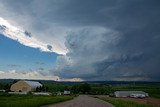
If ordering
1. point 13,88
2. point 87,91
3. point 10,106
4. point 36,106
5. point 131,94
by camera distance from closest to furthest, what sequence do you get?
point 10,106
point 36,106
point 131,94
point 13,88
point 87,91

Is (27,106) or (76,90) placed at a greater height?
(76,90)

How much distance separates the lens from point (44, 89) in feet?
565

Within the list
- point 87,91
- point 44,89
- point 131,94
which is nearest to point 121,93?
point 131,94

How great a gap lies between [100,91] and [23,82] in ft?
149

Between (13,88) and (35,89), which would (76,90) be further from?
(13,88)

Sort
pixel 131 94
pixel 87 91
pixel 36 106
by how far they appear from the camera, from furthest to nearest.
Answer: pixel 87 91 < pixel 131 94 < pixel 36 106

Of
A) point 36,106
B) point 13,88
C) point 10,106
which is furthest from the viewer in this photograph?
point 13,88

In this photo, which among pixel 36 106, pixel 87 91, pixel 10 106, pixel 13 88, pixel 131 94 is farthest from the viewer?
pixel 87 91

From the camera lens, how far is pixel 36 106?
→ 45875 mm

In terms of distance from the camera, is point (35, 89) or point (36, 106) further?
point (35, 89)

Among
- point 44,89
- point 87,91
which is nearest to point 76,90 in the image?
point 87,91

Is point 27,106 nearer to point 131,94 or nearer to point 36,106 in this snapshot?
point 36,106

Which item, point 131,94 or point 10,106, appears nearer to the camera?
point 10,106

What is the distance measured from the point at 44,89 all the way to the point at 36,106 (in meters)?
128
